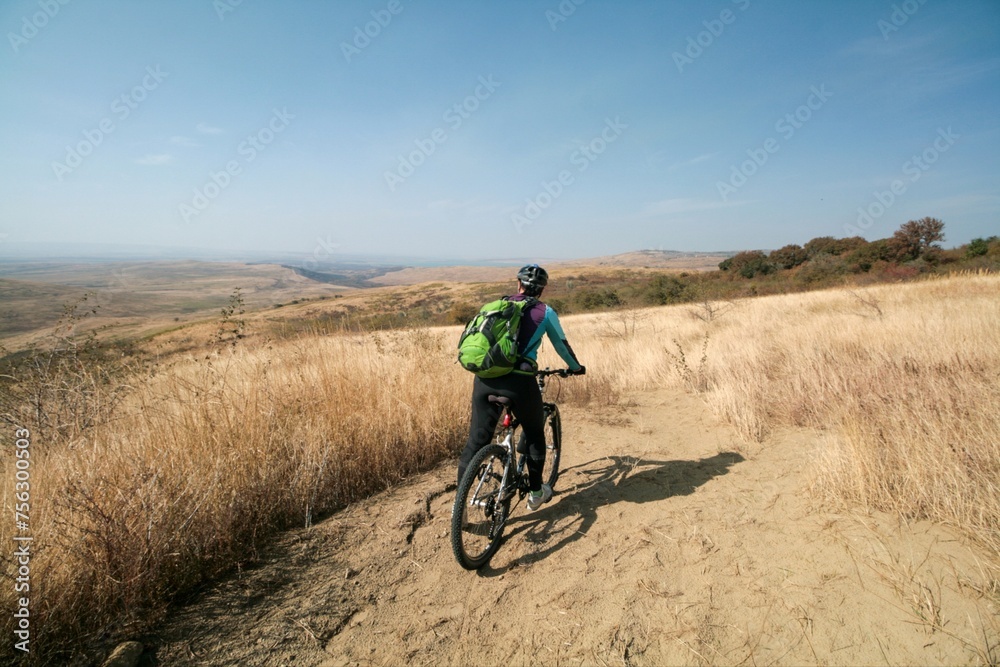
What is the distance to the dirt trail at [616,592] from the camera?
226cm

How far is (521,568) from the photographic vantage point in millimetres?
3084

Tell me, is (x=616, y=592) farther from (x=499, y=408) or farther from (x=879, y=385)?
(x=879, y=385)

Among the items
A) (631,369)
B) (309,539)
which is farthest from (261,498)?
(631,369)

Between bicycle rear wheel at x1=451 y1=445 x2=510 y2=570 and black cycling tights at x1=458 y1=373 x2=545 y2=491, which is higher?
black cycling tights at x1=458 y1=373 x2=545 y2=491

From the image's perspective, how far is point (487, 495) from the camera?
10.6 feet

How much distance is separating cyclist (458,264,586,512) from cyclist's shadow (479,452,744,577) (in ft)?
2.26

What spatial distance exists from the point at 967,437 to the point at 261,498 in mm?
6293

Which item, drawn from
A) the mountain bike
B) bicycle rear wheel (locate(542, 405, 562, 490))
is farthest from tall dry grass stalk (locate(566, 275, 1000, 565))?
the mountain bike

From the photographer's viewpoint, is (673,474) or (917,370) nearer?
(673,474)

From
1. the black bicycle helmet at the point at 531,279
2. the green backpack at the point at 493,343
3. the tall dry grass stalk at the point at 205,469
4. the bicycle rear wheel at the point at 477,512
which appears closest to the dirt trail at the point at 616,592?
the bicycle rear wheel at the point at 477,512

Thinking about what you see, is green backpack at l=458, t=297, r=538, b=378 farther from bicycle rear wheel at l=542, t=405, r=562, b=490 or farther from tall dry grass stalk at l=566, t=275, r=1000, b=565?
tall dry grass stalk at l=566, t=275, r=1000, b=565

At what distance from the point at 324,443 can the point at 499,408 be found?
203cm

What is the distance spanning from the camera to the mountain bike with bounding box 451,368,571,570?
9.53ft

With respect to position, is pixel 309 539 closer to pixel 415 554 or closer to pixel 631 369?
pixel 415 554
